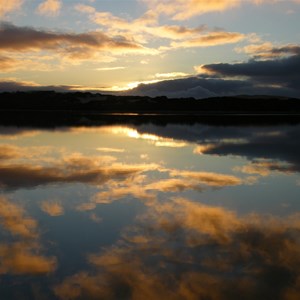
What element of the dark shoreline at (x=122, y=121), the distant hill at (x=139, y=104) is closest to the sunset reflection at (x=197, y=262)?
the dark shoreline at (x=122, y=121)

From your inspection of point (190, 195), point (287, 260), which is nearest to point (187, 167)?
point (190, 195)

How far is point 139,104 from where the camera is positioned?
529ft

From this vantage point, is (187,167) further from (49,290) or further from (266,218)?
(49,290)

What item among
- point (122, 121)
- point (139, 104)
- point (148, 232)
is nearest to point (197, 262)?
point (148, 232)

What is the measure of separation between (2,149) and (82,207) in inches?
530

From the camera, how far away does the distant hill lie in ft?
483

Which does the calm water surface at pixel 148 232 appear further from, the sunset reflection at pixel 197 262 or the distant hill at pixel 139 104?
the distant hill at pixel 139 104

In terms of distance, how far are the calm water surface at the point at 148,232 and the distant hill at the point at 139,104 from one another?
129820mm

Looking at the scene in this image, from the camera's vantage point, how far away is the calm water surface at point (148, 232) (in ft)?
19.4

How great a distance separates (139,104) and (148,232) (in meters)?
154

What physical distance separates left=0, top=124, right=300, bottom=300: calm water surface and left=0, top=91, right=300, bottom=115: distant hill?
130 meters

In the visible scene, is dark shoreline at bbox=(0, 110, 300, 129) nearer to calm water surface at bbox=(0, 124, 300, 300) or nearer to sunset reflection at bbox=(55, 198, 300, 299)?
calm water surface at bbox=(0, 124, 300, 300)

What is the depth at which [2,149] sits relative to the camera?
2183 centimetres

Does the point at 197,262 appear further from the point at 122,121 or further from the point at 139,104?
the point at 139,104
